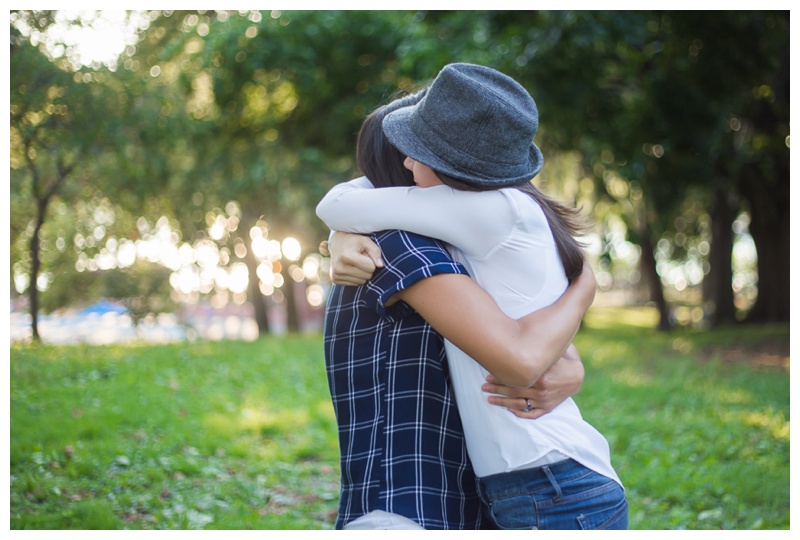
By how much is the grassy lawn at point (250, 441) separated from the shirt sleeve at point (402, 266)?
2901 mm

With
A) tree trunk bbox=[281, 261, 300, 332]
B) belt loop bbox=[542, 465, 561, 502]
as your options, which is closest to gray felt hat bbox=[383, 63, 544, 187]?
belt loop bbox=[542, 465, 561, 502]

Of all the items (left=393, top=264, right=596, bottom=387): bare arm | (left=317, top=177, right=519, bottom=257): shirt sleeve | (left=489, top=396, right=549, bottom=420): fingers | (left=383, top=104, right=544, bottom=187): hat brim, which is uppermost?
(left=383, top=104, right=544, bottom=187): hat brim

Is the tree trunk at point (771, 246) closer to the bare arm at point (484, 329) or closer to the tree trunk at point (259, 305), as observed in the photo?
the tree trunk at point (259, 305)

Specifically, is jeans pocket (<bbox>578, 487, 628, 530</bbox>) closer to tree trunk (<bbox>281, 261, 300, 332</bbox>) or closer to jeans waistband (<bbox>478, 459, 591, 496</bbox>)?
jeans waistband (<bbox>478, 459, 591, 496</bbox>)

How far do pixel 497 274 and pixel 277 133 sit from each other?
1140 cm

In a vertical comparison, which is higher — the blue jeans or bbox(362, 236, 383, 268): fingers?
bbox(362, 236, 383, 268): fingers

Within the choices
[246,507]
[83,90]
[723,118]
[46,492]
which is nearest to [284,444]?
[246,507]

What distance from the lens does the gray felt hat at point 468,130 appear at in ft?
4.87

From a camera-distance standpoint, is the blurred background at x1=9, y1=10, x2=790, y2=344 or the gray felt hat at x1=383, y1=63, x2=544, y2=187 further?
the blurred background at x1=9, y1=10, x2=790, y2=344

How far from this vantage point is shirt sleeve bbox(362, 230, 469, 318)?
1.44 meters

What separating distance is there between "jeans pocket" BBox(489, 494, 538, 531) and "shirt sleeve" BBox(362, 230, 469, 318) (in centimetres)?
42

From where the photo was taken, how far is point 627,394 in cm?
776

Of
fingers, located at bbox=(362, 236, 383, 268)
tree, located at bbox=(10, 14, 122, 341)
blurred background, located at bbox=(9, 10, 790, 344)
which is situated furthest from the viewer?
blurred background, located at bbox=(9, 10, 790, 344)

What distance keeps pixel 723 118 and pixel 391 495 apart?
9394 mm
